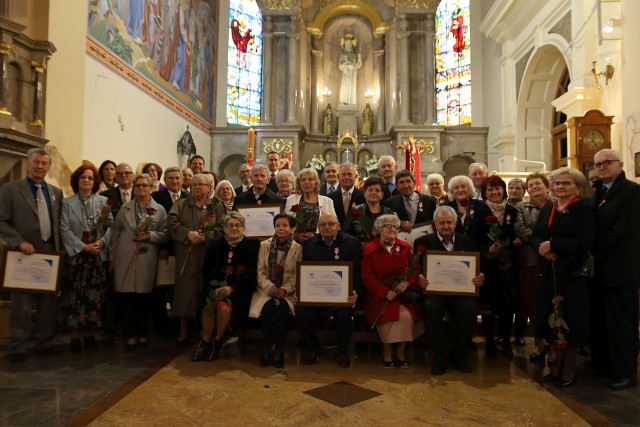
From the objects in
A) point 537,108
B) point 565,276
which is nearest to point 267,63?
point 537,108

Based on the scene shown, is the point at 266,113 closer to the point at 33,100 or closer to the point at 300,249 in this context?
the point at 33,100

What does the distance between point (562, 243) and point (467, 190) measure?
1.08m

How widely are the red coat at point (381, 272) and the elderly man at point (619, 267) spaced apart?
1410 millimetres

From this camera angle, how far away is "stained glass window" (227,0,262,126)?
15.8 metres

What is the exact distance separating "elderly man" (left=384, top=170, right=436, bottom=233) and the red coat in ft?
1.84

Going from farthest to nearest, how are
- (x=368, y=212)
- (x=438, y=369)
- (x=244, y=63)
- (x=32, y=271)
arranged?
1. (x=244, y=63)
2. (x=368, y=212)
3. (x=32, y=271)
4. (x=438, y=369)

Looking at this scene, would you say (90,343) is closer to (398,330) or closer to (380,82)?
(398,330)

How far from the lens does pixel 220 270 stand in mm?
4211

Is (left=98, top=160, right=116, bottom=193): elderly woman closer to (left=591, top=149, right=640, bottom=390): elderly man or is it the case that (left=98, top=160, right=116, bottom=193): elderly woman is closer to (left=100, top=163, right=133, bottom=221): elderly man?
(left=100, top=163, right=133, bottom=221): elderly man

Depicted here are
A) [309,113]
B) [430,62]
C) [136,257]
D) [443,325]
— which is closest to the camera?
[443,325]

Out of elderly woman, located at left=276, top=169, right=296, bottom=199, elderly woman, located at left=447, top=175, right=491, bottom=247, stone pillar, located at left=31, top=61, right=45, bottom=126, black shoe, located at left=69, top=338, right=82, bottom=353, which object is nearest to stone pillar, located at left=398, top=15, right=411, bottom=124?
elderly woman, located at left=276, top=169, right=296, bottom=199

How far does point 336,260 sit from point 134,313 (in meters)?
1.98

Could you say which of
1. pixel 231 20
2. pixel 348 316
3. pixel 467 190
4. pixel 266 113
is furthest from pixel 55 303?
pixel 231 20

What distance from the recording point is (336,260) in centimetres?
400
